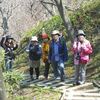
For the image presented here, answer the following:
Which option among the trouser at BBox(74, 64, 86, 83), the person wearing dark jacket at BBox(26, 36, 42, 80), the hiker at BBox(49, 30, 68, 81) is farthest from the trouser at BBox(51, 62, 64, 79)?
the person wearing dark jacket at BBox(26, 36, 42, 80)

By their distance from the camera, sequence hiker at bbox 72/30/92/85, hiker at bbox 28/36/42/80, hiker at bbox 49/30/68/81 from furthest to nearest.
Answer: hiker at bbox 28/36/42/80
hiker at bbox 49/30/68/81
hiker at bbox 72/30/92/85

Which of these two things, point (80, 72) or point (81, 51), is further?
point (80, 72)

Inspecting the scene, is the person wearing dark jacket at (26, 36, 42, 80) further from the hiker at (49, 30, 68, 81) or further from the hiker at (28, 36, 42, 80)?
the hiker at (49, 30, 68, 81)

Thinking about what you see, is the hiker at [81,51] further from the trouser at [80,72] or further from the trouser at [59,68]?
the trouser at [59,68]

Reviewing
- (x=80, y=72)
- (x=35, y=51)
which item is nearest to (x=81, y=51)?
(x=80, y=72)

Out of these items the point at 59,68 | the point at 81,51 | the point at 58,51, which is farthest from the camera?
the point at 59,68

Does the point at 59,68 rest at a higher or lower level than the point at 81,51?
lower

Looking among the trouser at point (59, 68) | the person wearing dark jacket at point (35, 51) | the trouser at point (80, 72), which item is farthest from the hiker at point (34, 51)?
the trouser at point (80, 72)

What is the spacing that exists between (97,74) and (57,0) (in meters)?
2.76

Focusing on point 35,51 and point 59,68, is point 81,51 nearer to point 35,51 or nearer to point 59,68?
point 59,68

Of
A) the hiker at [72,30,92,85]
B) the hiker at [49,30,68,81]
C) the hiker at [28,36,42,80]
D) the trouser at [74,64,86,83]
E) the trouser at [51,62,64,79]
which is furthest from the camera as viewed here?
the hiker at [28,36,42,80]

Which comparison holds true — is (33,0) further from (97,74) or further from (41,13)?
(97,74)

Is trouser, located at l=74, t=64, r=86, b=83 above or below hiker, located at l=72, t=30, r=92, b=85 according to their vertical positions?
below

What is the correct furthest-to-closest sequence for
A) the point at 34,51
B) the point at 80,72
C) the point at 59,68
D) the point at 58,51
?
the point at 34,51
the point at 59,68
the point at 58,51
the point at 80,72
